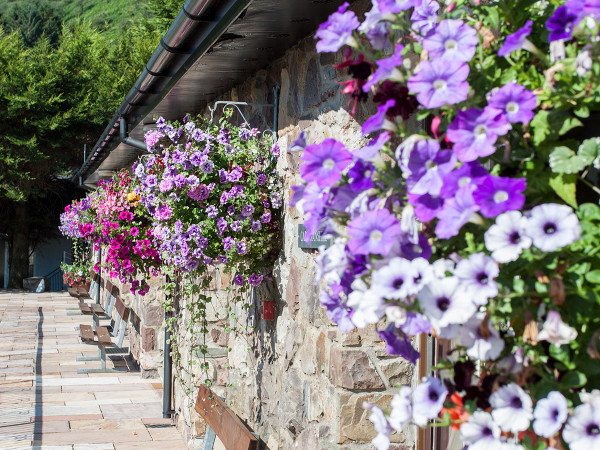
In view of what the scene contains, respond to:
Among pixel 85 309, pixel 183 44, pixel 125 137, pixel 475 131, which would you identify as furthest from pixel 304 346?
pixel 85 309

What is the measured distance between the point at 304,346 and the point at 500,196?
2.31 metres

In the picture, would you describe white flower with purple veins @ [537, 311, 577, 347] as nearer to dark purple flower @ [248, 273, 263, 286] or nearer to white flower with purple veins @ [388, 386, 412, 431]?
white flower with purple veins @ [388, 386, 412, 431]

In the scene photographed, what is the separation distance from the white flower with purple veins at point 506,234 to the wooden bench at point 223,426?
2.50 metres

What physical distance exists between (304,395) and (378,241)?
2272 mm

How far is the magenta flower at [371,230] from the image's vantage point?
114 centimetres

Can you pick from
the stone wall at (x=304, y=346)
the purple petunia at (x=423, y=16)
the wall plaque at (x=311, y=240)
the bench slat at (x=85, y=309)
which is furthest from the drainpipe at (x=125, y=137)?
the bench slat at (x=85, y=309)

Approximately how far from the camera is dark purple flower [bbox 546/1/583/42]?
1.10 metres

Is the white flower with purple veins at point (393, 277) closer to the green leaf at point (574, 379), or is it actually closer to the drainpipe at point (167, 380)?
the green leaf at point (574, 379)

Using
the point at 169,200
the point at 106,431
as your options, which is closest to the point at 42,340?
the point at 106,431

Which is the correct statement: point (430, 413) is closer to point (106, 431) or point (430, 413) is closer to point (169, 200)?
point (169, 200)

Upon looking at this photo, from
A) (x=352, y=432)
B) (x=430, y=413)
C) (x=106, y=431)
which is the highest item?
(x=430, y=413)

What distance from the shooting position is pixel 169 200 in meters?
3.62

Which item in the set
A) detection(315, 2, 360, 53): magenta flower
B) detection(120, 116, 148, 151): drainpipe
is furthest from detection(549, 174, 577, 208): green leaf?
detection(120, 116, 148, 151): drainpipe

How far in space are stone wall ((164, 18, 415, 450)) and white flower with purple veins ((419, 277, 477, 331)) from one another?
1779 millimetres
